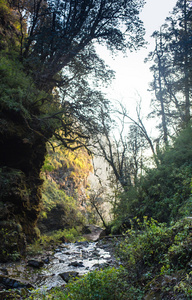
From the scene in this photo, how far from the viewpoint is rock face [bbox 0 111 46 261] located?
6.77 meters

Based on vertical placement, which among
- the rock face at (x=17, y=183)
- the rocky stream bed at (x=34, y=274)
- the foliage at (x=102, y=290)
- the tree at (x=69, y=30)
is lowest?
the rocky stream bed at (x=34, y=274)

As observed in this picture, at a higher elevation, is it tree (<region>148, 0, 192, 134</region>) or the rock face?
tree (<region>148, 0, 192, 134</region>)

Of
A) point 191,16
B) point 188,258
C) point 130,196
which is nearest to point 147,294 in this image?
point 188,258

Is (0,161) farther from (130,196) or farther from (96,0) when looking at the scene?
(96,0)

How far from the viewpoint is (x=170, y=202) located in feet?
28.5

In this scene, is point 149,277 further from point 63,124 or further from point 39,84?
point 39,84

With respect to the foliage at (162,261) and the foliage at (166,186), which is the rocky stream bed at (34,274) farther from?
the foliage at (166,186)

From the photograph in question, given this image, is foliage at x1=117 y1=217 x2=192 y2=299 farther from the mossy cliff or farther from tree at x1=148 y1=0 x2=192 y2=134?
tree at x1=148 y1=0 x2=192 y2=134

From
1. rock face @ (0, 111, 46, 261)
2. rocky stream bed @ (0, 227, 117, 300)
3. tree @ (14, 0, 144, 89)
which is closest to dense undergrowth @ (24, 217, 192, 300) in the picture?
rocky stream bed @ (0, 227, 117, 300)

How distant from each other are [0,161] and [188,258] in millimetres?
7852

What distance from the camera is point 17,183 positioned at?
8023 millimetres

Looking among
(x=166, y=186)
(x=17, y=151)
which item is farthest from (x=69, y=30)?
(x=166, y=186)

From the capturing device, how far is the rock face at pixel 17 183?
22.2 feet

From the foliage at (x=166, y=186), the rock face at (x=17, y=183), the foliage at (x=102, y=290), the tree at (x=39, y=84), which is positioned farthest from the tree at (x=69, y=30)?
the foliage at (x=102, y=290)
